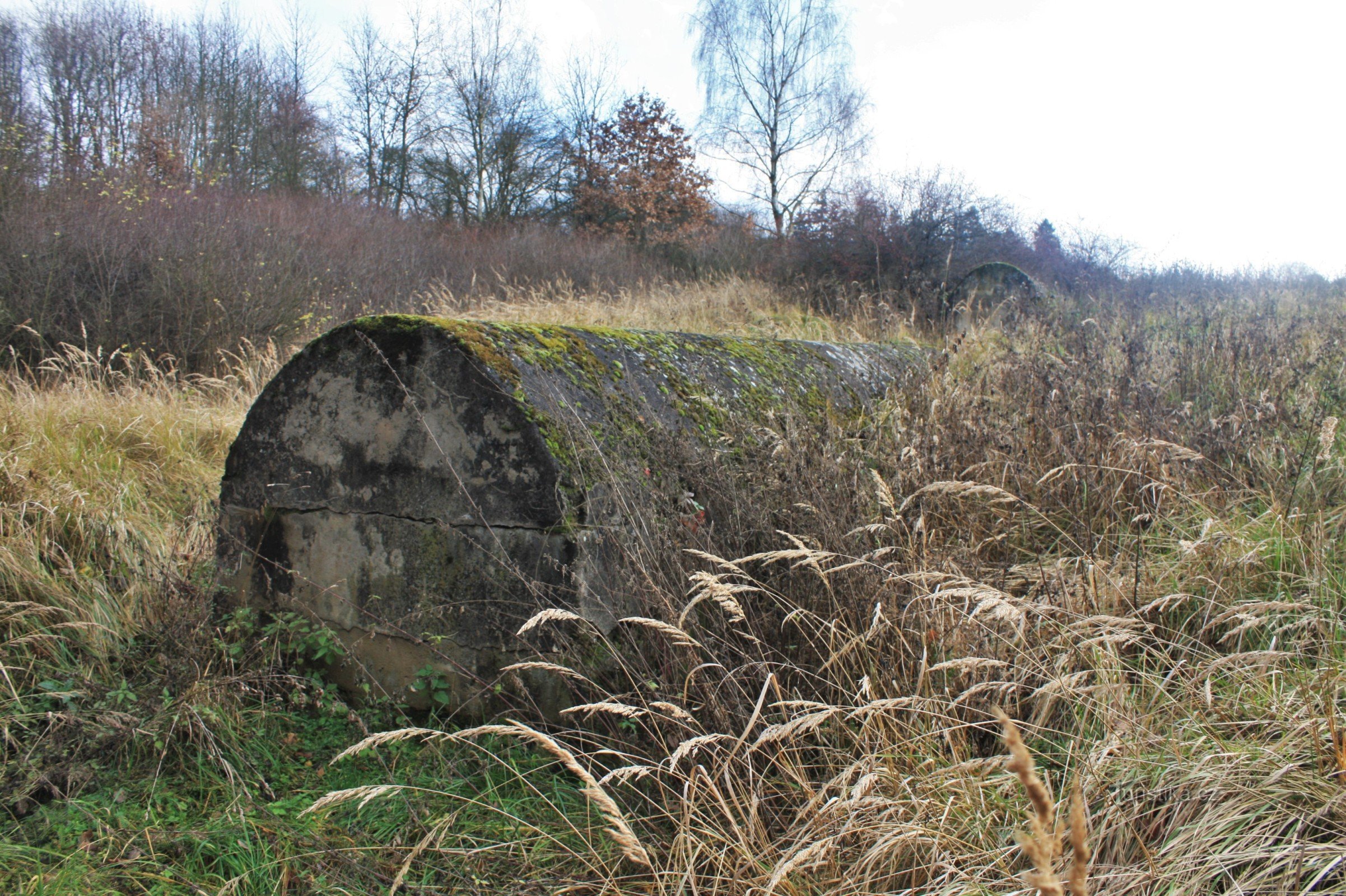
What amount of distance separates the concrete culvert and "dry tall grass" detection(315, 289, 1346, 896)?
0.20 m

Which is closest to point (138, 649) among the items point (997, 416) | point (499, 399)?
point (499, 399)

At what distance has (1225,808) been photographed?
133cm

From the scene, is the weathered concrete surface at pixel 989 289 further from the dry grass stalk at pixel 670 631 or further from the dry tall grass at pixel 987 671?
the dry grass stalk at pixel 670 631

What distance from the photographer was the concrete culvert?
6.98ft

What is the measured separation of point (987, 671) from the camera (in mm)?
1812

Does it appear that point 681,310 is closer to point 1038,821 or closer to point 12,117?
point 12,117

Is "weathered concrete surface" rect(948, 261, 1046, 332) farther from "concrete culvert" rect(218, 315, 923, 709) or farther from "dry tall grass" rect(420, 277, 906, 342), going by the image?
"concrete culvert" rect(218, 315, 923, 709)

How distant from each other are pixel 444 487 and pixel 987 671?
1572 mm

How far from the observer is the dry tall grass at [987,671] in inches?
53.3

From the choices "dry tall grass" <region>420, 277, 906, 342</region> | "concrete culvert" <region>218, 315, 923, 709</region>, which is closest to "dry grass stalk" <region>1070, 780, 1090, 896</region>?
"concrete culvert" <region>218, 315, 923, 709</region>

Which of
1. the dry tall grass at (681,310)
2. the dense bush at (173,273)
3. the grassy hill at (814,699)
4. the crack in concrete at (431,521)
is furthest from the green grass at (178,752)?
the dry tall grass at (681,310)

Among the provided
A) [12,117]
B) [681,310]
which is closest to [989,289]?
[681,310]

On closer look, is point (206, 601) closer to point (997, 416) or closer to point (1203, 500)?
point (997, 416)

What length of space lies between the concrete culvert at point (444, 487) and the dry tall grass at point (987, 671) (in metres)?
0.20
